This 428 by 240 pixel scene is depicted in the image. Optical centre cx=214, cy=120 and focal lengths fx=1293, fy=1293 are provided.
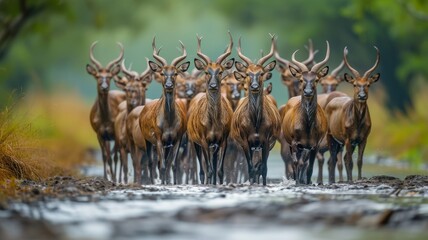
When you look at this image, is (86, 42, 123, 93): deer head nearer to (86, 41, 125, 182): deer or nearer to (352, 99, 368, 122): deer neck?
(86, 41, 125, 182): deer

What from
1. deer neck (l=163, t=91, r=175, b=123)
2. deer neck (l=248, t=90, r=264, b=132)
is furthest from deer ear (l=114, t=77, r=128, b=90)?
deer neck (l=248, t=90, r=264, b=132)

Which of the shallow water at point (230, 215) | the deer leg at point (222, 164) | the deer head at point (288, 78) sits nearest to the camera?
the shallow water at point (230, 215)

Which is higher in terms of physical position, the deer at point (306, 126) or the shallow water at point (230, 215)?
the deer at point (306, 126)

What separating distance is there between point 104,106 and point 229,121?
19.3 ft

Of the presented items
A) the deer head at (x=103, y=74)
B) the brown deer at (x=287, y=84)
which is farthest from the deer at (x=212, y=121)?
the deer head at (x=103, y=74)

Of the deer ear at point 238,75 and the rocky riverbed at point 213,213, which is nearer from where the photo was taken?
the rocky riverbed at point 213,213

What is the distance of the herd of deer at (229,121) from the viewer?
24125 mm

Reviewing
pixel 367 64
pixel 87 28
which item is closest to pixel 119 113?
pixel 367 64

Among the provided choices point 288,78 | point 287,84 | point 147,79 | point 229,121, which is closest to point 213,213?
point 229,121

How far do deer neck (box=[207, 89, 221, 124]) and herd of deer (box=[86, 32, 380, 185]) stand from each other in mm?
19

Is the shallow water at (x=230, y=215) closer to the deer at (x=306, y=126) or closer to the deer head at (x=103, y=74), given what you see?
the deer at (x=306, y=126)

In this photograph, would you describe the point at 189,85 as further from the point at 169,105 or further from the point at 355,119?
the point at 355,119

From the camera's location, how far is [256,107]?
24031 mm

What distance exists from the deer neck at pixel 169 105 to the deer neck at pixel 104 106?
4863 millimetres
